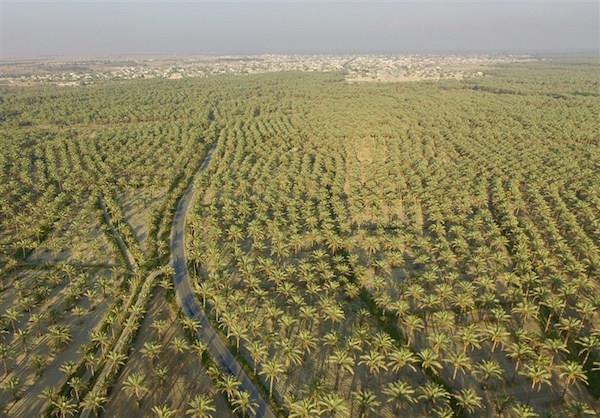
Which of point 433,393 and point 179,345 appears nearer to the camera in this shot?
point 433,393

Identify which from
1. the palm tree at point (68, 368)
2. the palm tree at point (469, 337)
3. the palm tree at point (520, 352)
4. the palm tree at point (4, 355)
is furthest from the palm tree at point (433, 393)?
the palm tree at point (4, 355)

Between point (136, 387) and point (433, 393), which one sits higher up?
point (433, 393)

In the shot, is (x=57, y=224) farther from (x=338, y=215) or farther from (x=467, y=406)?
(x=467, y=406)

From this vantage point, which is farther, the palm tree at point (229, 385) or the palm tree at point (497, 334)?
the palm tree at point (497, 334)

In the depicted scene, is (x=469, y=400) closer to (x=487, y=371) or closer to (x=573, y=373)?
(x=487, y=371)

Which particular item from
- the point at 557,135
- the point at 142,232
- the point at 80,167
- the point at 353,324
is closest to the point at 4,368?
the point at 142,232

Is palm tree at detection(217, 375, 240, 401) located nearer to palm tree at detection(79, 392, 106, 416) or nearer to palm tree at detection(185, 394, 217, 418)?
palm tree at detection(185, 394, 217, 418)

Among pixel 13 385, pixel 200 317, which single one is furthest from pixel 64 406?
pixel 200 317

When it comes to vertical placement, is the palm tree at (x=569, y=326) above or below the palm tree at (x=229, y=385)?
above

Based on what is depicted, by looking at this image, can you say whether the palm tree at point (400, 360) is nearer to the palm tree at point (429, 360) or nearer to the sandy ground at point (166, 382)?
the palm tree at point (429, 360)
